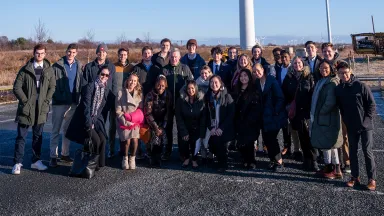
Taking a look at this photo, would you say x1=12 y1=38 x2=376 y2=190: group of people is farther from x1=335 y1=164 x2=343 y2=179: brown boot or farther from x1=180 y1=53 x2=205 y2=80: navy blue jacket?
x1=180 y1=53 x2=205 y2=80: navy blue jacket

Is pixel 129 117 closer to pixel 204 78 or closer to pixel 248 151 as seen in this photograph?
pixel 204 78

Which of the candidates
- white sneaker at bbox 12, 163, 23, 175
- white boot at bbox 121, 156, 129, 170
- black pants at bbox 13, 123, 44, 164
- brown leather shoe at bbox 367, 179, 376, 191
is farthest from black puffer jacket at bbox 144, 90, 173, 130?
brown leather shoe at bbox 367, 179, 376, 191

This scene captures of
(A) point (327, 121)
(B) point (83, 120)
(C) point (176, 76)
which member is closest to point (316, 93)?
(A) point (327, 121)

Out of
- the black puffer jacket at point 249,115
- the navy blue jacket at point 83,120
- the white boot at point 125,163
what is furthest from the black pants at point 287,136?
the navy blue jacket at point 83,120

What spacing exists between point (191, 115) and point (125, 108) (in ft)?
3.62

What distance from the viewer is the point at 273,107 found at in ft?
20.8

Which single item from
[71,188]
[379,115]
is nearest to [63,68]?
[71,188]

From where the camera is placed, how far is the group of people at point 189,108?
6.19 meters

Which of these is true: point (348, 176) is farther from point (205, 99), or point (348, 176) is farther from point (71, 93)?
point (71, 93)

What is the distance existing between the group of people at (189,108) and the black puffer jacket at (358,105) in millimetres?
373

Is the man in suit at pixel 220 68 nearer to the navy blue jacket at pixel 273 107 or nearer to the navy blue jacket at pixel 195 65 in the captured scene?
the navy blue jacket at pixel 195 65

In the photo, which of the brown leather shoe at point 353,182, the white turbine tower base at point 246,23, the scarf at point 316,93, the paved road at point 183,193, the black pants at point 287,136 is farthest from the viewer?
the white turbine tower base at point 246,23

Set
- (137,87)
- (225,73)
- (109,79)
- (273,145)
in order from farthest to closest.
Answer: (225,73)
(109,79)
(137,87)
(273,145)

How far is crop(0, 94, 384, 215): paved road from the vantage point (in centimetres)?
477
